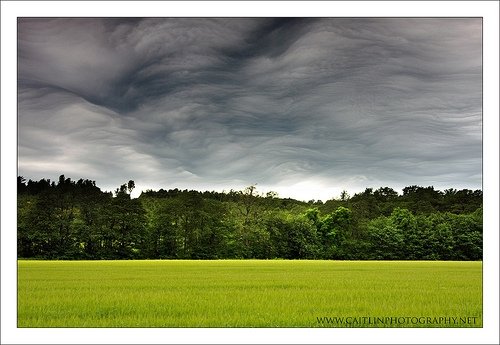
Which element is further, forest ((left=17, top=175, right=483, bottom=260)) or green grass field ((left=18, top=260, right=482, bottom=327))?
forest ((left=17, top=175, right=483, bottom=260))

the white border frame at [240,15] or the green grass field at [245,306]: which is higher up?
the white border frame at [240,15]

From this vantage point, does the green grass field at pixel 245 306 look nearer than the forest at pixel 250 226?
Yes

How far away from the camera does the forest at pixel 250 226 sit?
32.8 meters

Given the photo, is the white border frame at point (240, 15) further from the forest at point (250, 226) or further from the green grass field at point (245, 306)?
the forest at point (250, 226)

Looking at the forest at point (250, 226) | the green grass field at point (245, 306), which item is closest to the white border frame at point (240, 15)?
the green grass field at point (245, 306)

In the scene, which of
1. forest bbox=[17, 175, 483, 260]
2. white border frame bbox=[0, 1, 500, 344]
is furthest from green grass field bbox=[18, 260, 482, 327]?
forest bbox=[17, 175, 483, 260]

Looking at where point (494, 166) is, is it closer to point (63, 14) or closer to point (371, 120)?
point (371, 120)

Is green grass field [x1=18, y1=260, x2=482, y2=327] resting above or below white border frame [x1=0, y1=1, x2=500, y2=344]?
below

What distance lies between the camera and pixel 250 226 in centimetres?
4638

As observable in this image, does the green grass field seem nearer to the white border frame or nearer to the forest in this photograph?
the white border frame

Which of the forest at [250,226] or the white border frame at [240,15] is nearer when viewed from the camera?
the white border frame at [240,15]

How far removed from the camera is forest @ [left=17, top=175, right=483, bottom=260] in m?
32.8

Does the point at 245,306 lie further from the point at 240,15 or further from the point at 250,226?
the point at 250,226

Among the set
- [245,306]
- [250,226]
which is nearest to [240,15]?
[245,306]
